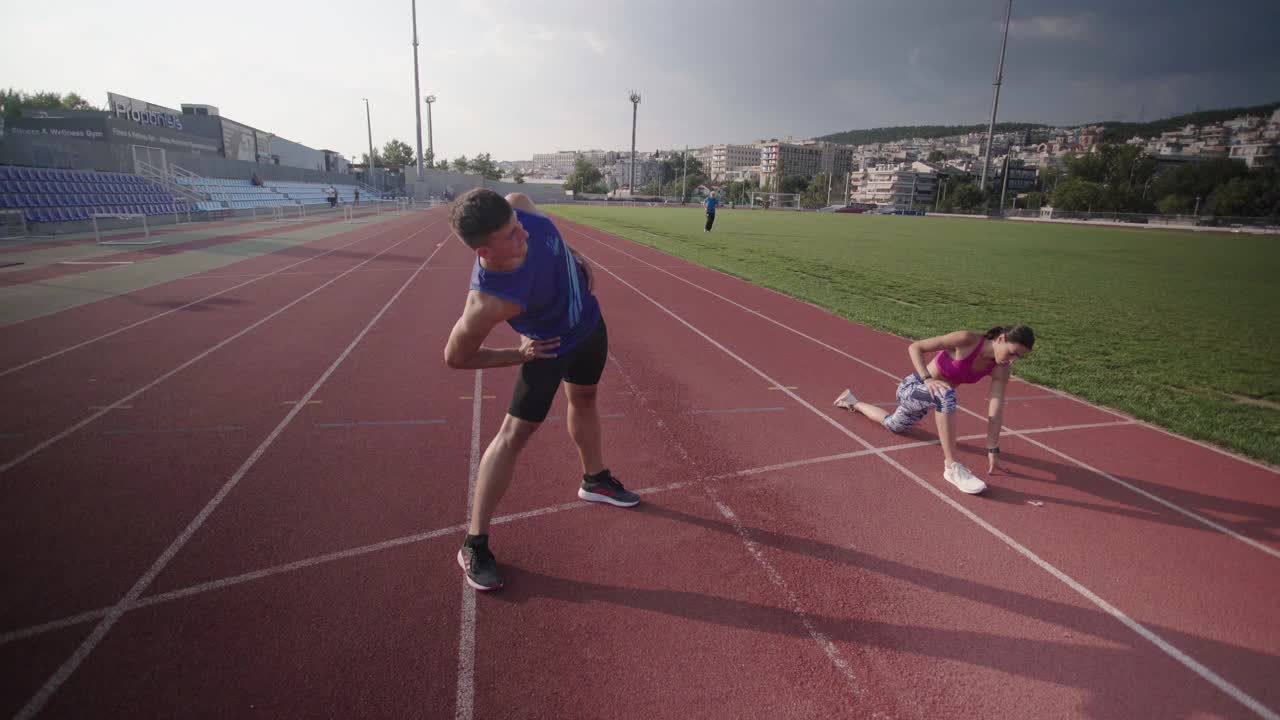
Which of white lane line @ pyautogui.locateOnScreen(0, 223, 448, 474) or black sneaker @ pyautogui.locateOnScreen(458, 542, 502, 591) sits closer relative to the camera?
black sneaker @ pyautogui.locateOnScreen(458, 542, 502, 591)

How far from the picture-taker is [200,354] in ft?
21.6

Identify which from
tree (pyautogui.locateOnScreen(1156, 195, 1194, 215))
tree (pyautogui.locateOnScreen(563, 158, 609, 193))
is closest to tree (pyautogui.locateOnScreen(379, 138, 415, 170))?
tree (pyautogui.locateOnScreen(563, 158, 609, 193))

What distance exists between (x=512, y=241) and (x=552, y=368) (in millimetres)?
712

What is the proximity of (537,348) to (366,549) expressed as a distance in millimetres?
1558

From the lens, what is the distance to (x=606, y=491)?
Answer: 366 centimetres

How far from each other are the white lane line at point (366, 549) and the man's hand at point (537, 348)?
50.8 inches

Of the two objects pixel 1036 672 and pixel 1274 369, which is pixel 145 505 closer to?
pixel 1036 672

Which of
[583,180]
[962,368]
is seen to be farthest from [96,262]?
[583,180]

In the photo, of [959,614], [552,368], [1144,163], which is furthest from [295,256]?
[1144,163]

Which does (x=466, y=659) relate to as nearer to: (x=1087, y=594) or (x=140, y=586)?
(x=140, y=586)

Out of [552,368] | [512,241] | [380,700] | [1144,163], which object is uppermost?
[1144,163]

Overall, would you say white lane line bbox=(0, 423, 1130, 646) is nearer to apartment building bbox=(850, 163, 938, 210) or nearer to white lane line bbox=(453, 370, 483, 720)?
white lane line bbox=(453, 370, 483, 720)

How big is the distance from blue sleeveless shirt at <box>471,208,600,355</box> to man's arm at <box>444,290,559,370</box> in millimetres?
48

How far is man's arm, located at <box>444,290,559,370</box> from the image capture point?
→ 2.44 meters
